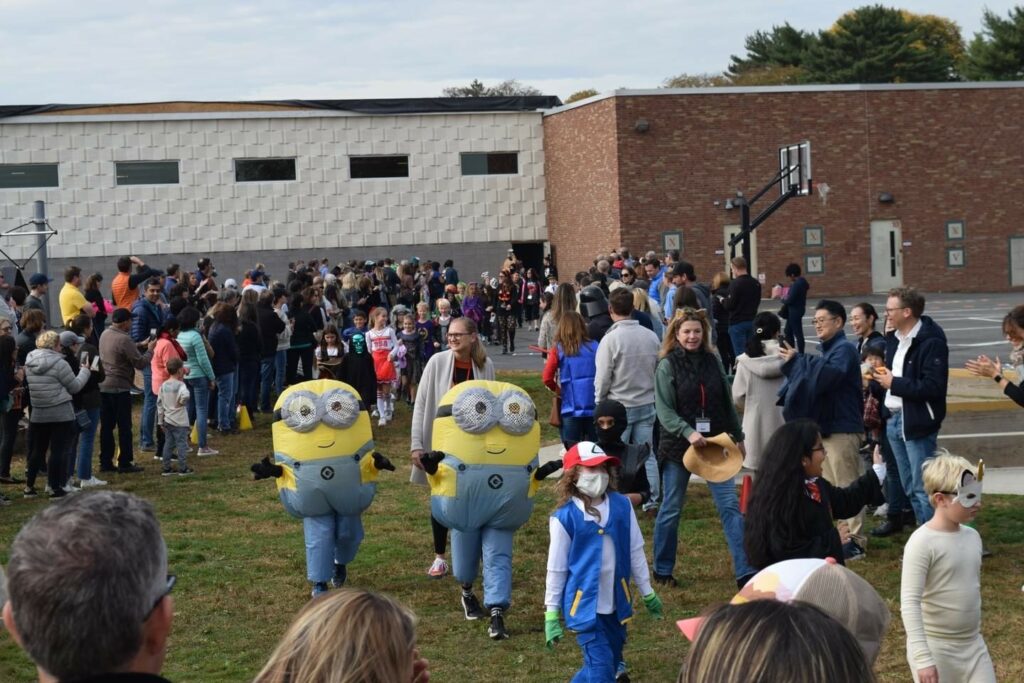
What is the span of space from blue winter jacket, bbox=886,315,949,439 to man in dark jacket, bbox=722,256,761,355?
30.8 ft

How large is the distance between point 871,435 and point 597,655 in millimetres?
5398

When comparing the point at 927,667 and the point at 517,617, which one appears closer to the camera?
the point at 927,667

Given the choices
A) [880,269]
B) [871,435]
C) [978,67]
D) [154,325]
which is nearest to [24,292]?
→ [154,325]

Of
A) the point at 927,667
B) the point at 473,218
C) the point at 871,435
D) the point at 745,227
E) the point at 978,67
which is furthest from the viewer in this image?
the point at 978,67

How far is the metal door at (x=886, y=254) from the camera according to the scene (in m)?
40.2

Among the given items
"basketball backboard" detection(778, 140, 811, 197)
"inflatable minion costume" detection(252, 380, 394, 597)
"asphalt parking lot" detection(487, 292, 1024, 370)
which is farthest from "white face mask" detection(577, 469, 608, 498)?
"basketball backboard" detection(778, 140, 811, 197)

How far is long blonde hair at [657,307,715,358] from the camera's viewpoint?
9.41m

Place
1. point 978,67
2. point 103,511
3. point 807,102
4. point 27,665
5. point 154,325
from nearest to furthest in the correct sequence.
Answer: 1. point 103,511
2. point 27,665
3. point 154,325
4. point 807,102
5. point 978,67

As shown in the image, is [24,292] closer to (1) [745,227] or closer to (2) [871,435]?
(2) [871,435]

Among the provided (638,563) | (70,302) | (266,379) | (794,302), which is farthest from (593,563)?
(794,302)

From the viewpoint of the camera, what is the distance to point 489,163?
43.1 m

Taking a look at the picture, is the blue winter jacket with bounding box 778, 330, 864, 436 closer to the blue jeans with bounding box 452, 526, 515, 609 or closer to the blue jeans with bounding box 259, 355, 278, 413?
the blue jeans with bounding box 452, 526, 515, 609

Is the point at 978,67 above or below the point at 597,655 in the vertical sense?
above

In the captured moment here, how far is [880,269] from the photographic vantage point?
40.5 meters
